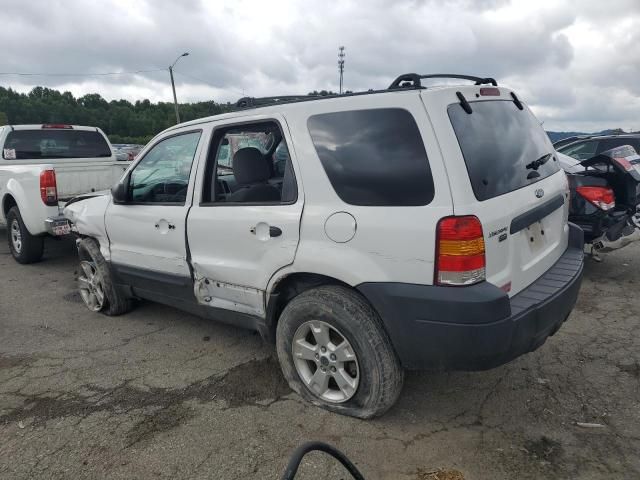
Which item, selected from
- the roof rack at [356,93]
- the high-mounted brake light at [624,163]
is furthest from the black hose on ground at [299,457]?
the high-mounted brake light at [624,163]

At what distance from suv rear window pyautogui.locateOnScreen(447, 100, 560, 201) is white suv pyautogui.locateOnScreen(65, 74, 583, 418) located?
11 mm

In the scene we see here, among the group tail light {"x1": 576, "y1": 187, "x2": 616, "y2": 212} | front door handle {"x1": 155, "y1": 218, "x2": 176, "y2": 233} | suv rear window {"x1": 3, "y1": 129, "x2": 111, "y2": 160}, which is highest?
suv rear window {"x1": 3, "y1": 129, "x2": 111, "y2": 160}

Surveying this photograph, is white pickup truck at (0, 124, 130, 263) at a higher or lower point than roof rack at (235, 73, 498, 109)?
lower

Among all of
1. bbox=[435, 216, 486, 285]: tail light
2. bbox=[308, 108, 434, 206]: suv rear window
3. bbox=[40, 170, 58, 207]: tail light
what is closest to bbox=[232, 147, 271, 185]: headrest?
bbox=[308, 108, 434, 206]: suv rear window

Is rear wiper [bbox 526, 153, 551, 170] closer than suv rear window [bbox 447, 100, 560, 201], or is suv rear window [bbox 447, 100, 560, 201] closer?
suv rear window [bbox 447, 100, 560, 201]

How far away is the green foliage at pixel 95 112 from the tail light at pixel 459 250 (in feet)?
163

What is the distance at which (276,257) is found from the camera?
289 cm

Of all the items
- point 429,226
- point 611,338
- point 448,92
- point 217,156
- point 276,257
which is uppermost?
point 448,92

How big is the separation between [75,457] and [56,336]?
6.42ft

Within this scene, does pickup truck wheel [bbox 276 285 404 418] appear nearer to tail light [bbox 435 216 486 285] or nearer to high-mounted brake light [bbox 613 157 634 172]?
tail light [bbox 435 216 486 285]

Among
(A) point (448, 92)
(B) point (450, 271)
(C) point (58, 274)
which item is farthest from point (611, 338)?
(C) point (58, 274)

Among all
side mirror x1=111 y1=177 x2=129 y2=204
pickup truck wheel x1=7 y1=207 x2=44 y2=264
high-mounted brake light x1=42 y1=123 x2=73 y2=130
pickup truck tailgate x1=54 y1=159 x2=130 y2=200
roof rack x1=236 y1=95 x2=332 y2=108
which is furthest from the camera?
high-mounted brake light x1=42 y1=123 x2=73 y2=130

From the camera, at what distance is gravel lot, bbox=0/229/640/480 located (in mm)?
2453

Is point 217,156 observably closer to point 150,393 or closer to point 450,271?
point 150,393
